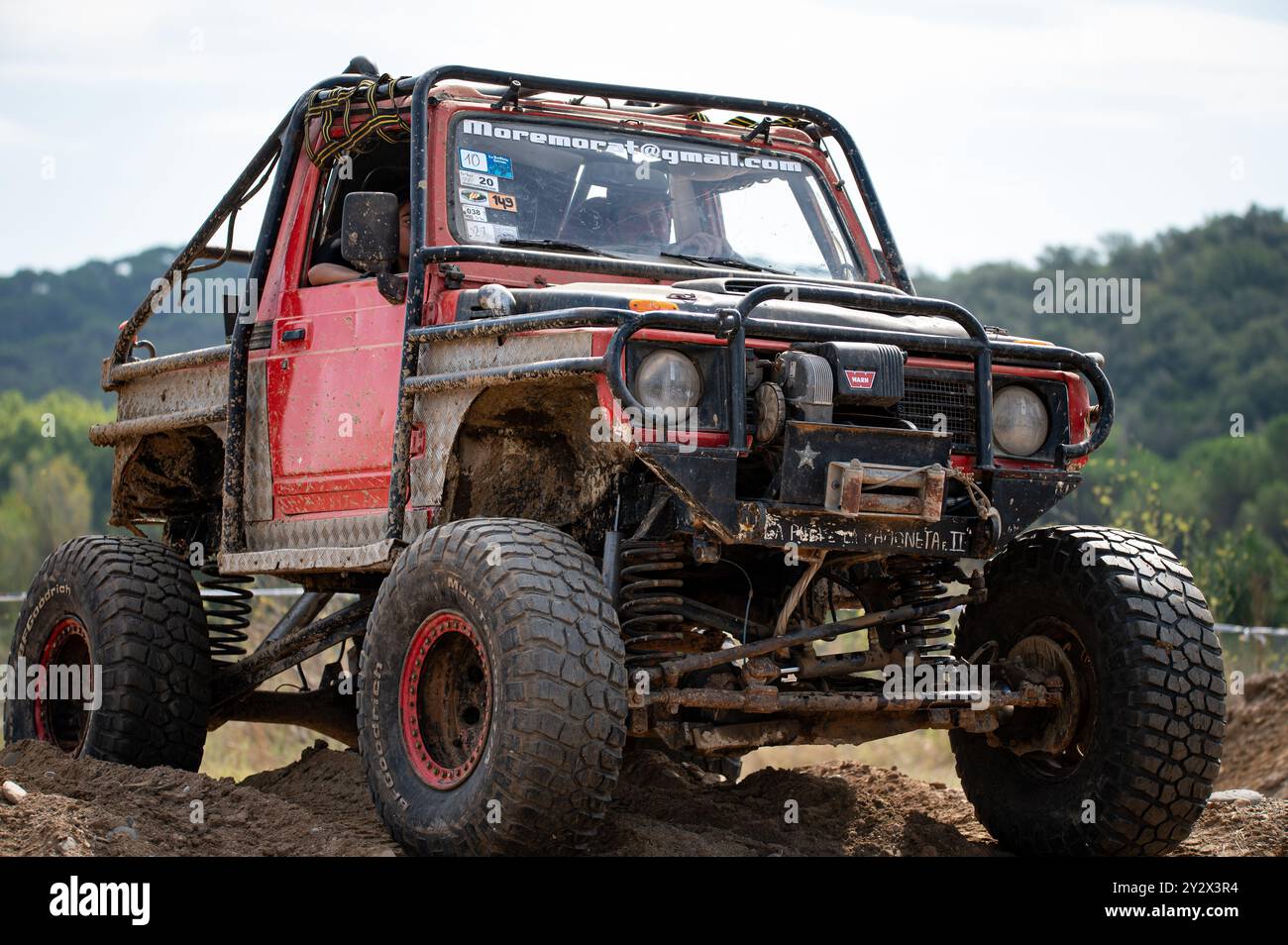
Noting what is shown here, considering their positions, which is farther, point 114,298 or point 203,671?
point 114,298

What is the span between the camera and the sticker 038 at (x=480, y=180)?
22.3 ft

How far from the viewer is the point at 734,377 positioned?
5594mm

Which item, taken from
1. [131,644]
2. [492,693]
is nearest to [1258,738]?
[492,693]

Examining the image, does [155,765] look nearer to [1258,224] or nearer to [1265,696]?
[1265,696]

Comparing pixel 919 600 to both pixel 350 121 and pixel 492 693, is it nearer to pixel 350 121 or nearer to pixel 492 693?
pixel 492 693

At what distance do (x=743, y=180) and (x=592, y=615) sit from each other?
8.86ft

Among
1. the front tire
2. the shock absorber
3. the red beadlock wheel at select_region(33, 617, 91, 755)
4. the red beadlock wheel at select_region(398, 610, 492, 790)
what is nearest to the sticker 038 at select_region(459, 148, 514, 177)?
the shock absorber

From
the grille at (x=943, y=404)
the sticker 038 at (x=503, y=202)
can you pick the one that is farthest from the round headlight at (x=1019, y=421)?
the sticker 038 at (x=503, y=202)

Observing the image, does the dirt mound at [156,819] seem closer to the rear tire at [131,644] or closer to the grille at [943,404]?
the rear tire at [131,644]

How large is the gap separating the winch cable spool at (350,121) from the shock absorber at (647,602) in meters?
2.16

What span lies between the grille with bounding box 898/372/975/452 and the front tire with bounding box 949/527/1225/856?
0.65 meters

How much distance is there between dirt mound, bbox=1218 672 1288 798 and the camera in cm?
902

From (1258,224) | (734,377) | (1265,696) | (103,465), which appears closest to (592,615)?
(734,377)

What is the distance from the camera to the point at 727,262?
7051 millimetres
